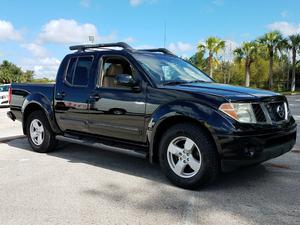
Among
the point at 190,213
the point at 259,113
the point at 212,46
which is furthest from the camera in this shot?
the point at 212,46

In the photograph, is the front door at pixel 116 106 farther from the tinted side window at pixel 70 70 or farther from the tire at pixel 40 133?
the tire at pixel 40 133

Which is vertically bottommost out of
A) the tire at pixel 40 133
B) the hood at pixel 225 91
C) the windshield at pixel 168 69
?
the tire at pixel 40 133

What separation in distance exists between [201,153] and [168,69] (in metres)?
1.67

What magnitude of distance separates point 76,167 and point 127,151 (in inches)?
42.2

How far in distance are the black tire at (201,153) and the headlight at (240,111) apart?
1.31ft

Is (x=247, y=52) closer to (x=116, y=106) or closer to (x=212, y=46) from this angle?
(x=212, y=46)

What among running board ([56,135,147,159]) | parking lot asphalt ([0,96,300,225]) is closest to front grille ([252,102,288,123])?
parking lot asphalt ([0,96,300,225])

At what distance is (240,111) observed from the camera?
14.4 feet

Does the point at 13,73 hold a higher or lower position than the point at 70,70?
higher

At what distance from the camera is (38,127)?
7.03 m

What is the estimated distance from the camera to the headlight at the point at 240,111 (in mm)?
4340

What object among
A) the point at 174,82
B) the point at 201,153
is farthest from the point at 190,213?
the point at 174,82

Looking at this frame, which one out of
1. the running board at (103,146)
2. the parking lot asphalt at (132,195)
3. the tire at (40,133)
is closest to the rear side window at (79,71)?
the running board at (103,146)

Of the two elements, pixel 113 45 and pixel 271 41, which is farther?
pixel 271 41
